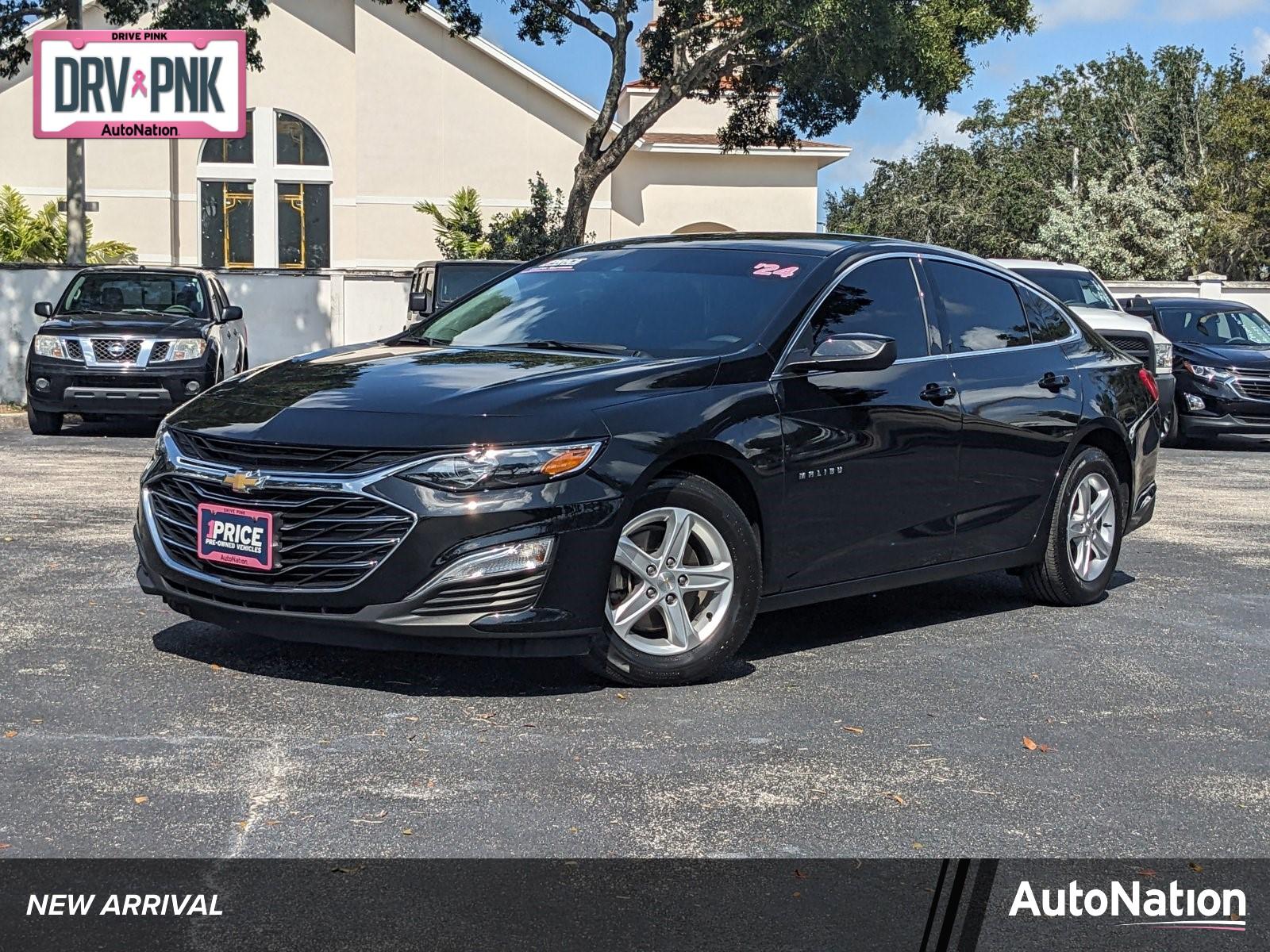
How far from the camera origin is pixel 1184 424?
65.9 ft

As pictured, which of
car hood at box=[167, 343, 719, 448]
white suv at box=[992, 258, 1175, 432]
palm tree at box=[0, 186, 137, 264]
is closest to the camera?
car hood at box=[167, 343, 719, 448]

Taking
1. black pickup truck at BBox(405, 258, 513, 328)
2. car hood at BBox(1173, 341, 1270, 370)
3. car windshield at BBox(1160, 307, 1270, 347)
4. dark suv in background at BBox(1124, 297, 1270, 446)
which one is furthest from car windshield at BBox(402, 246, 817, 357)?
car windshield at BBox(1160, 307, 1270, 347)

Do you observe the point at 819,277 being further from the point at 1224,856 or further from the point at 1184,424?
the point at 1184,424

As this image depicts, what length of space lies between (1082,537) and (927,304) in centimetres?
151

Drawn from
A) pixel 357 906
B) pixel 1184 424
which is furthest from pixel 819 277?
pixel 1184 424

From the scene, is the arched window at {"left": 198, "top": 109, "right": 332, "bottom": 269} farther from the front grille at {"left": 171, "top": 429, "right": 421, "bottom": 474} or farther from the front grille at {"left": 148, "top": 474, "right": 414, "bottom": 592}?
the front grille at {"left": 148, "top": 474, "right": 414, "bottom": 592}

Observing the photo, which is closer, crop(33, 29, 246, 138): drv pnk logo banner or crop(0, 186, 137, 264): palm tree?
crop(33, 29, 246, 138): drv pnk logo banner

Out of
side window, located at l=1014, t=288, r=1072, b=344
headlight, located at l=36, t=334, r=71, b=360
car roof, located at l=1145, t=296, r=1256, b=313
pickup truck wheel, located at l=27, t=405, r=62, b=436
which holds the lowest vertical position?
pickup truck wheel, located at l=27, t=405, r=62, b=436

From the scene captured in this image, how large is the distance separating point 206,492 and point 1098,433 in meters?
4.41

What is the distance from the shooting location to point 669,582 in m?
6.27

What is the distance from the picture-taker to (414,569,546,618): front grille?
5.84m

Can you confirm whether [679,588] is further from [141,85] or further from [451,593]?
[141,85]

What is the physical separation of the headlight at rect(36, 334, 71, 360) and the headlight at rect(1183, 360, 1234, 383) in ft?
40.5

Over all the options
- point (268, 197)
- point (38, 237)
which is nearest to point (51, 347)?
point (38, 237)
